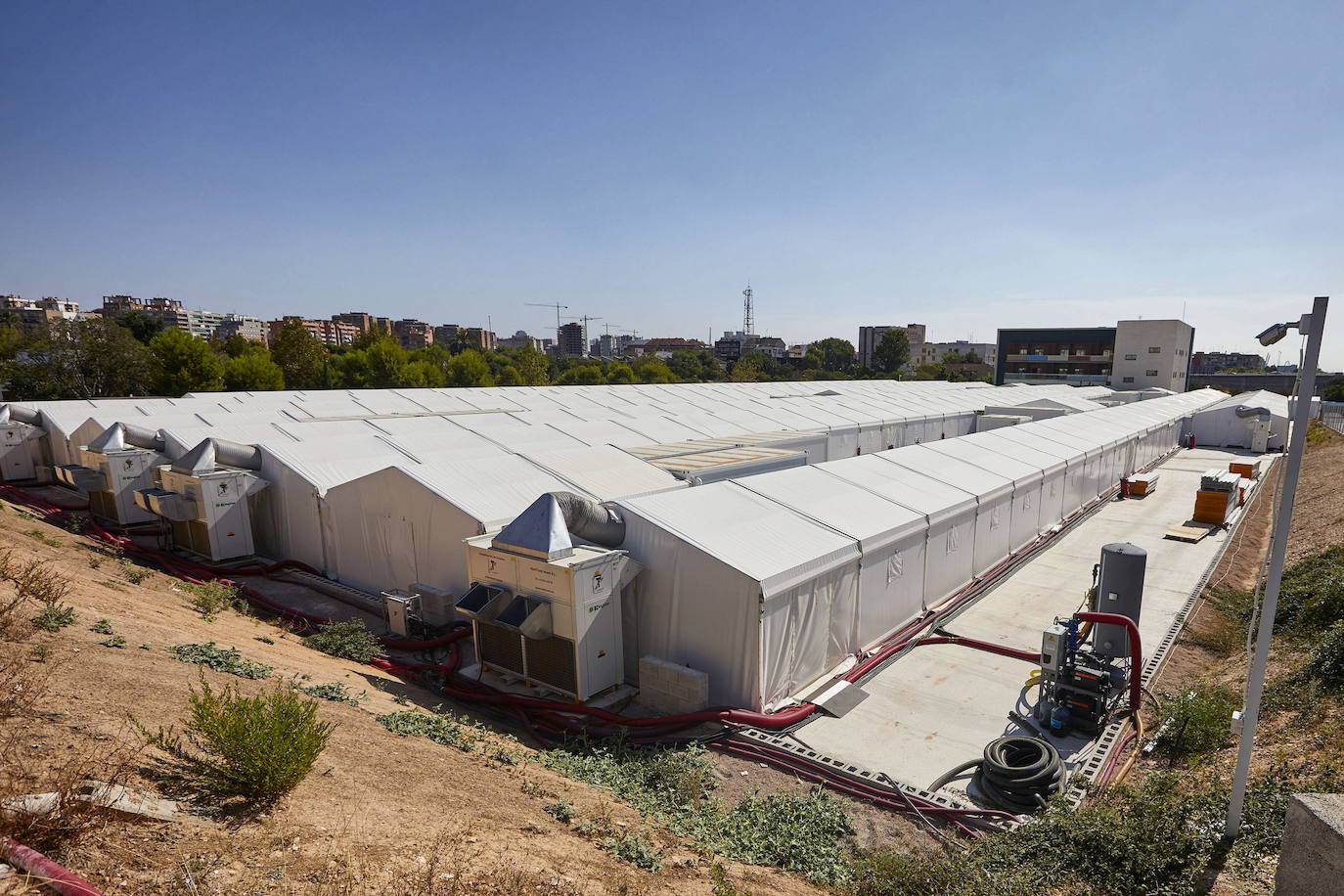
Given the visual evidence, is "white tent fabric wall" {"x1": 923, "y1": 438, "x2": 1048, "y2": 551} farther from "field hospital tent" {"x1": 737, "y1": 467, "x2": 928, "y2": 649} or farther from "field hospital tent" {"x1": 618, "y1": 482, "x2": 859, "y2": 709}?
"field hospital tent" {"x1": 618, "y1": 482, "x2": 859, "y2": 709}

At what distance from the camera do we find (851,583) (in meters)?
11.4

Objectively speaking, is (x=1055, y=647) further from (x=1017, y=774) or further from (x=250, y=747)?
(x=250, y=747)

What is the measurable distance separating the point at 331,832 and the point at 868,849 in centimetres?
523

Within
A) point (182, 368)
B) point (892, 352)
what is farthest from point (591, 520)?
point (892, 352)

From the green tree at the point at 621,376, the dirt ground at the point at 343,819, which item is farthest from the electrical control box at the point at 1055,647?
the green tree at the point at 621,376

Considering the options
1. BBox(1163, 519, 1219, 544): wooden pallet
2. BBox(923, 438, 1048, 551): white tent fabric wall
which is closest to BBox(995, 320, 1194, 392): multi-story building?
BBox(1163, 519, 1219, 544): wooden pallet

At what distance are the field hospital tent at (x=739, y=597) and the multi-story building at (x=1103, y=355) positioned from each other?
3010 inches

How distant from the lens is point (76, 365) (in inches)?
1822

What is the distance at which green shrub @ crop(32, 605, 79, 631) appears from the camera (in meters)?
8.12

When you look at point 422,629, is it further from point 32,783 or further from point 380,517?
point 32,783

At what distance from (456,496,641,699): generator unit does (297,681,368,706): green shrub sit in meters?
1.99

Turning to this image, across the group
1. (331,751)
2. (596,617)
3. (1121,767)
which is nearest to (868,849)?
(1121,767)

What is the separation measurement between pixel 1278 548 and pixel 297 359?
70.4m

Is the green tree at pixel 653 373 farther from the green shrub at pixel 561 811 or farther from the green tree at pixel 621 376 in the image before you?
the green shrub at pixel 561 811
